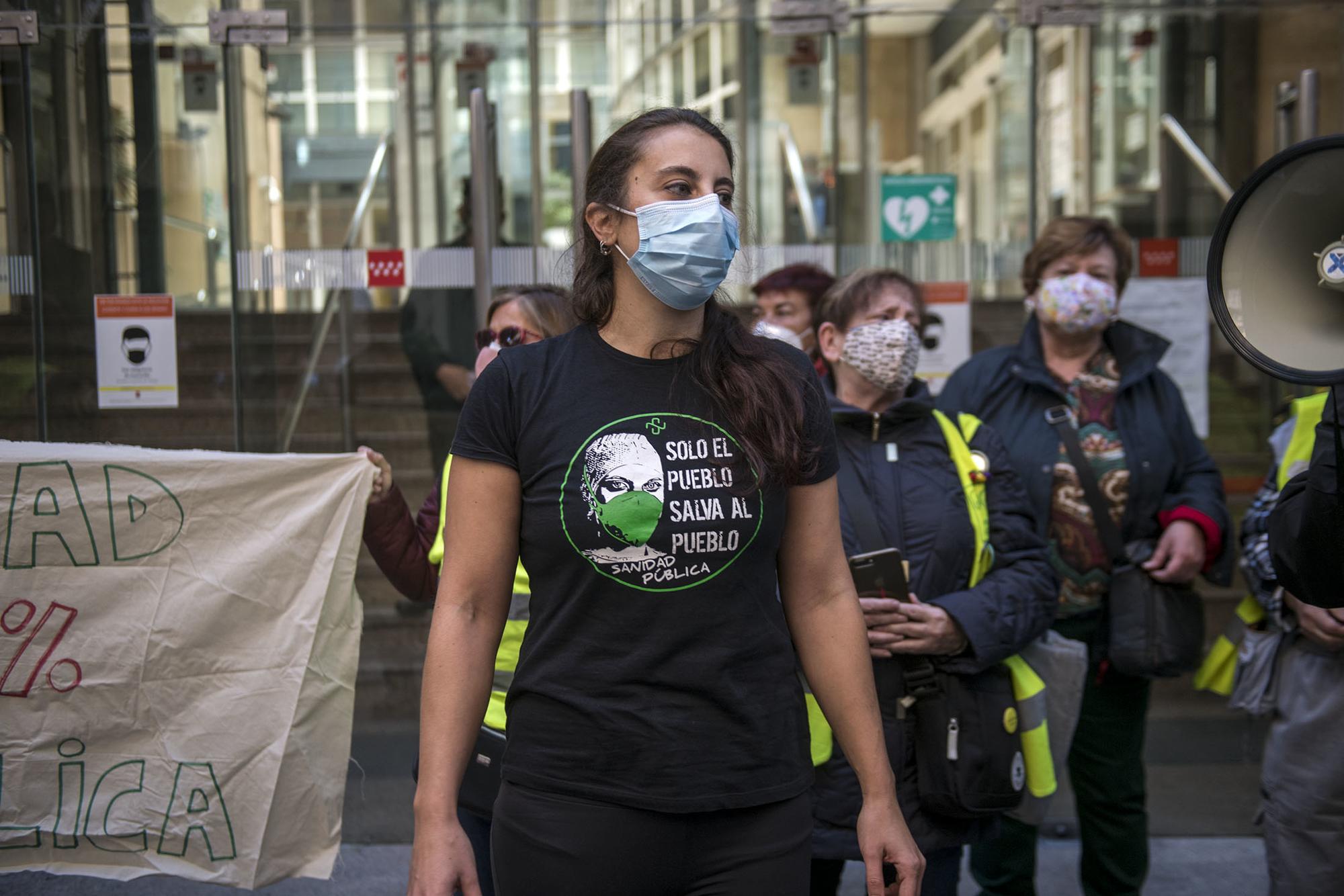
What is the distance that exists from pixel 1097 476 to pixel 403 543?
2.01m

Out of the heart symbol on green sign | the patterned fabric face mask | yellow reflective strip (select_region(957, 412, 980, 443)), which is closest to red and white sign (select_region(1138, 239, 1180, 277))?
the heart symbol on green sign

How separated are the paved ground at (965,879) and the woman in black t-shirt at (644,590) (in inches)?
107

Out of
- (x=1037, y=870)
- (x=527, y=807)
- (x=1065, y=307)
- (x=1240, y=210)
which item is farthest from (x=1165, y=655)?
(x=527, y=807)

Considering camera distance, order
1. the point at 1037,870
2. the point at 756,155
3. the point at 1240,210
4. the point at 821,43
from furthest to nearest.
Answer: the point at 756,155, the point at 821,43, the point at 1037,870, the point at 1240,210

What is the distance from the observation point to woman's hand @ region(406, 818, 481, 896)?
2.03 m

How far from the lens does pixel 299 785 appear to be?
3.65 metres

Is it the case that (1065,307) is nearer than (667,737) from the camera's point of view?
No

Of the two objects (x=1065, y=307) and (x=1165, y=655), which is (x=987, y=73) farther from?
(x=1165, y=655)

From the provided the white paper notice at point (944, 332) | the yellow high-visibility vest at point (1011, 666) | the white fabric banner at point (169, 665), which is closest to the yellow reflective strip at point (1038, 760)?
the yellow high-visibility vest at point (1011, 666)

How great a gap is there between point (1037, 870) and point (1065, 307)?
2.18 m

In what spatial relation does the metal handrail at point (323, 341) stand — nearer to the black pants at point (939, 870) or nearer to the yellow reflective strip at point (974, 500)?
the yellow reflective strip at point (974, 500)

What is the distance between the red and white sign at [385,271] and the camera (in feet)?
19.4

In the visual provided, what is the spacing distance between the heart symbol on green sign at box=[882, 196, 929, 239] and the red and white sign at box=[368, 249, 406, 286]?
2.21m

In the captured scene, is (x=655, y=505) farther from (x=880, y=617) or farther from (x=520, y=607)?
(x=880, y=617)
